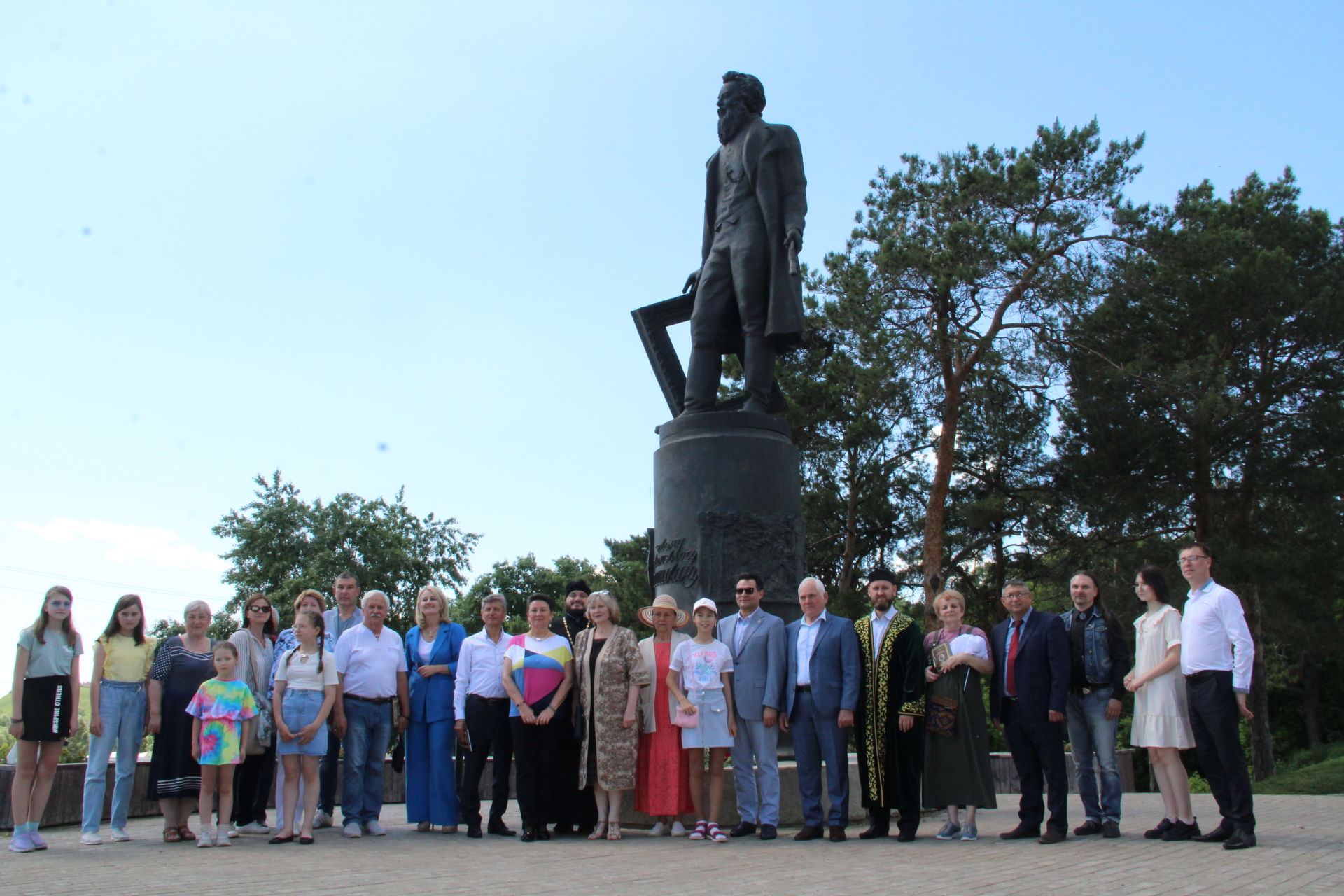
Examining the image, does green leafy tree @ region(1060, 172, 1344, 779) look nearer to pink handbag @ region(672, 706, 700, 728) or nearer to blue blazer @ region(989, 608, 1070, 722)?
blue blazer @ region(989, 608, 1070, 722)

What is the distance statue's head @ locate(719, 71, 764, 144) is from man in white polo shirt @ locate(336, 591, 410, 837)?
176 inches

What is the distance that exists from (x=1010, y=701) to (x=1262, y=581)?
47.5 feet

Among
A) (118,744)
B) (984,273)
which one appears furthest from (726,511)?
(984,273)

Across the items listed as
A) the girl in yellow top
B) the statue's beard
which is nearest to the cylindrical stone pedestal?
the statue's beard

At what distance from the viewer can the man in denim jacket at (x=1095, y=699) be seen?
6102 millimetres

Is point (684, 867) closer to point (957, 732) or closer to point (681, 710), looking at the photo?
point (681, 710)

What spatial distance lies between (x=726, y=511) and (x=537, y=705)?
2.00 metres

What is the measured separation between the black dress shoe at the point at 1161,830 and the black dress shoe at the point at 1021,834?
0.59m

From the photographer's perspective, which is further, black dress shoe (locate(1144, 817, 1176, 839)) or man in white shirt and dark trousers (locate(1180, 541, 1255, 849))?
black dress shoe (locate(1144, 817, 1176, 839))

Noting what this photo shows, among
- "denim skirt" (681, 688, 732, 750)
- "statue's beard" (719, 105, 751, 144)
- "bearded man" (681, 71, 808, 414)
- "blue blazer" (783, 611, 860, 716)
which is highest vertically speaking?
"statue's beard" (719, 105, 751, 144)

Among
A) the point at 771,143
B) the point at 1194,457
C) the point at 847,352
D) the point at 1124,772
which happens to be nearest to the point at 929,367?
the point at 847,352

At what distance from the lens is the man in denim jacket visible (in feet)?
20.0

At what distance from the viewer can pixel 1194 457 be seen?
19828 millimetres

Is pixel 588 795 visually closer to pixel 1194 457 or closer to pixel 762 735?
pixel 762 735
